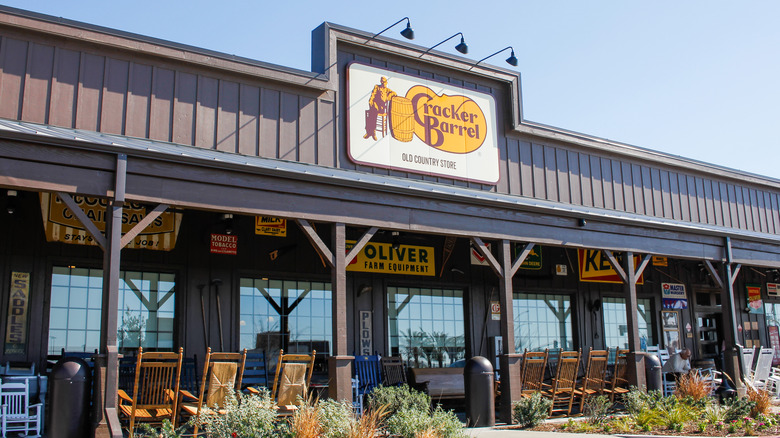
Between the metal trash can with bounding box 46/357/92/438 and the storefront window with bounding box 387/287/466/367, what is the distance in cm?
687

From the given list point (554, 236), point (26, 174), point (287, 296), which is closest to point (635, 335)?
point (554, 236)

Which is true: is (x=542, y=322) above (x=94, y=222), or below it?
below

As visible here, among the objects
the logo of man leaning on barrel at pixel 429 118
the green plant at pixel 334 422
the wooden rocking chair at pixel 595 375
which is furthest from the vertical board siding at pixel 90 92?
the wooden rocking chair at pixel 595 375

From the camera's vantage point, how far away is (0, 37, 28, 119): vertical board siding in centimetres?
984

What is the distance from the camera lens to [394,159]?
13.0 metres

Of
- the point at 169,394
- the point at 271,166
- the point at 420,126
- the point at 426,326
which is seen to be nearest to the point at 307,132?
the point at 420,126

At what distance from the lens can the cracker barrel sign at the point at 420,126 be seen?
12852mm

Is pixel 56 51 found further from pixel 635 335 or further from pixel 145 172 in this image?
pixel 635 335

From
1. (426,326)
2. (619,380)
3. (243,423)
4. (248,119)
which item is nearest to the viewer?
(243,423)

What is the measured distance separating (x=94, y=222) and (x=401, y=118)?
553cm

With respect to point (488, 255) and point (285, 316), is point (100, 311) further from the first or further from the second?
point (488, 255)

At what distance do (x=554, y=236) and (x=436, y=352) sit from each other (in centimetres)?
354

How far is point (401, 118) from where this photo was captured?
1327 centimetres

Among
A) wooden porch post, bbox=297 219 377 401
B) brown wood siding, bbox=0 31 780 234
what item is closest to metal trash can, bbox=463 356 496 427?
wooden porch post, bbox=297 219 377 401
